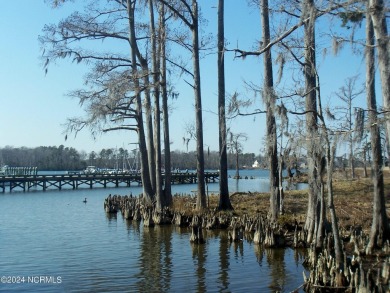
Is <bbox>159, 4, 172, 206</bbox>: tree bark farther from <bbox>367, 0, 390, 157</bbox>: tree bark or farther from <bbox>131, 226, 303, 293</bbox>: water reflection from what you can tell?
<bbox>367, 0, 390, 157</bbox>: tree bark

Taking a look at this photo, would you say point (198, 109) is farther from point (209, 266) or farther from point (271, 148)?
point (209, 266)

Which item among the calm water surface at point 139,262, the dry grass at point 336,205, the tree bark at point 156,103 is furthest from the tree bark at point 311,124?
the tree bark at point 156,103

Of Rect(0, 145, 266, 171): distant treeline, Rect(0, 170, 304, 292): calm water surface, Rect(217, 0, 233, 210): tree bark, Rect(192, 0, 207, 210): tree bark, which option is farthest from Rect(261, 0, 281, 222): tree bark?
Rect(0, 145, 266, 171): distant treeline

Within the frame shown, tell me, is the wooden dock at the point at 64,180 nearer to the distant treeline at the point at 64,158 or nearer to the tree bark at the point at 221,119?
the tree bark at the point at 221,119

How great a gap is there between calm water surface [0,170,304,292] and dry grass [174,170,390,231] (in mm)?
2404

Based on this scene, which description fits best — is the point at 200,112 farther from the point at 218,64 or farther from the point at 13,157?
the point at 13,157

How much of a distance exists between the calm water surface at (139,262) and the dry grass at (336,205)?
2404mm

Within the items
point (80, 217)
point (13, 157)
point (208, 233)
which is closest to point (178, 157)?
point (13, 157)

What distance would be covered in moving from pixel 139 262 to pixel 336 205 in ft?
25.1

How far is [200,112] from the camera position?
17344mm

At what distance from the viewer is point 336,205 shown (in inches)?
596

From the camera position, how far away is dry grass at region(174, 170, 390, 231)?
13.0 meters

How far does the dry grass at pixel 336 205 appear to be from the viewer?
13008mm

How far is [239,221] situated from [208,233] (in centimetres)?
98
